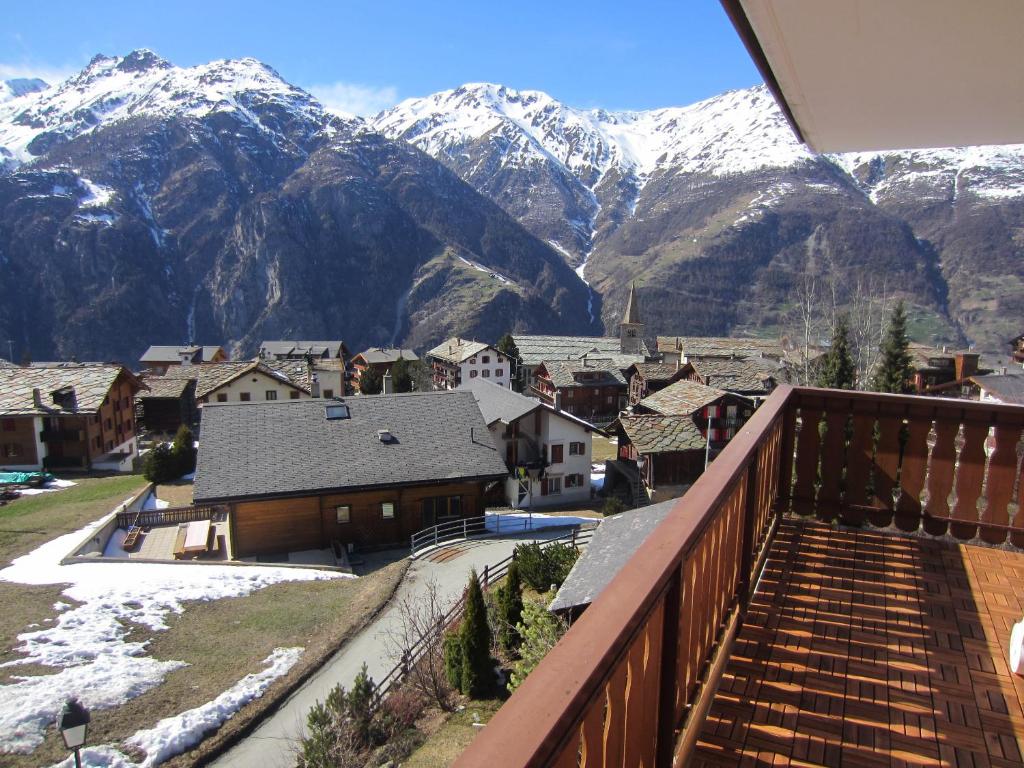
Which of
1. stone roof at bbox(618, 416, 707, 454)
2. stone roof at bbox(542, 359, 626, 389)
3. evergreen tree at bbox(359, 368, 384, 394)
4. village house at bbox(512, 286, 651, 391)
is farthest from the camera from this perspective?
village house at bbox(512, 286, 651, 391)

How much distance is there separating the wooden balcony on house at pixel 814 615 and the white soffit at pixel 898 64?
5.72ft

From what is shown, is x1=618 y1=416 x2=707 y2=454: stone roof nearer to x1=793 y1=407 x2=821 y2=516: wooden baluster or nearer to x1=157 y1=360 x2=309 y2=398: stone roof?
x1=793 y1=407 x2=821 y2=516: wooden baluster

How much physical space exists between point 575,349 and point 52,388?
49460 millimetres

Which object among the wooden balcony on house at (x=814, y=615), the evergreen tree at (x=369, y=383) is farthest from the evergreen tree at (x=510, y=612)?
the evergreen tree at (x=369, y=383)

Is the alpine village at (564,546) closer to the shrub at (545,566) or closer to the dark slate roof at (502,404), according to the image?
the shrub at (545,566)

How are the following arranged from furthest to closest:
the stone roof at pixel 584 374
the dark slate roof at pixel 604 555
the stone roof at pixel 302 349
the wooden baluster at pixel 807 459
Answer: the stone roof at pixel 302 349, the stone roof at pixel 584 374, the dark slate roof at pixel 604 555, the wooden baluster at pixel 807 459

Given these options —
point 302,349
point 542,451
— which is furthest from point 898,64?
point 302,349

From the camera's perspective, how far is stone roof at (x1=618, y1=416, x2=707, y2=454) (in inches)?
1243

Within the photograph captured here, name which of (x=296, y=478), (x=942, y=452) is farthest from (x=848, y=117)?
(x=296, y=478)

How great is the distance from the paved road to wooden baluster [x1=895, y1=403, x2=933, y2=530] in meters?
9.57

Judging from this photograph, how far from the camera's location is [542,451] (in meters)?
32.3

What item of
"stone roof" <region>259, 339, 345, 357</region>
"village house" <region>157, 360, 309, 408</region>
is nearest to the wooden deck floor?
"village house" <region>157, 360, 309, 408</region>

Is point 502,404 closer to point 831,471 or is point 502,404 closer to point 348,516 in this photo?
point 348,516

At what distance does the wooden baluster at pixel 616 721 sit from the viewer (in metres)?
1.44
